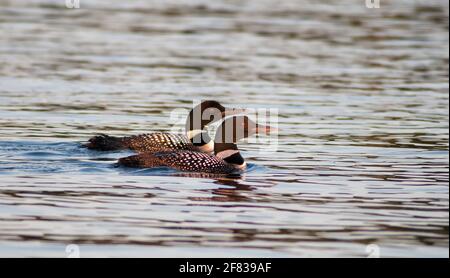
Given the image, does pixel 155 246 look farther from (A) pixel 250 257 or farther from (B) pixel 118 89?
(B) pixel 118 89

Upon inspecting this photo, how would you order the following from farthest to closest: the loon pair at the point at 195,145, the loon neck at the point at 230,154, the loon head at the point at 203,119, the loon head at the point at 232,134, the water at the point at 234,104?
the loon head at the point at 203,119 → the loon head at the point at 232,134 → the loon neck at the point at 230,154 → the loon pair at the point at 195,145 → the water at the point at 234,104

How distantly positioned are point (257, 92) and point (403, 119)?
288cm

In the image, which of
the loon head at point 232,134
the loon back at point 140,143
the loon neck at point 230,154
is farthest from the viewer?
the loon back at point 140,143

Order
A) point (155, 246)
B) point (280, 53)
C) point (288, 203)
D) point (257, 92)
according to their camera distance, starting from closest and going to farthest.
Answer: point (155, 246), point (288, 203), point (257, 92), point (280, 53)

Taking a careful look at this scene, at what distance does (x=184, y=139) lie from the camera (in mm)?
14188

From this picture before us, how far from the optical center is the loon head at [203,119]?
14.0 metres

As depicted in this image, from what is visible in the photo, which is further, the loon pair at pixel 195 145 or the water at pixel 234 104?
the loon pair at pixel 195 145

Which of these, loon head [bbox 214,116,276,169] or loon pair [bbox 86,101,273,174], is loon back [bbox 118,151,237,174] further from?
loon head [bbox 214,116,276,169]

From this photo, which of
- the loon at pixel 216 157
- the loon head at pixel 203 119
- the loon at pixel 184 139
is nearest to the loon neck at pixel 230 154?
the loon at pixel 216 157

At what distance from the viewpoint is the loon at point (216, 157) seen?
12172 millimetres

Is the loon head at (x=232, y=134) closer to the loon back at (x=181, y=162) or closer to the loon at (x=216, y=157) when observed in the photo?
the loon at (x=216, y=157)

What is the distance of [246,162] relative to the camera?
13.0 metres
